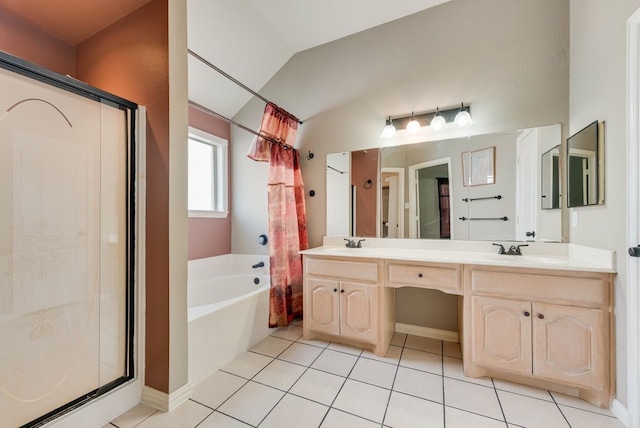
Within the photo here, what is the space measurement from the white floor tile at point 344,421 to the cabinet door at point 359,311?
684 millimetres

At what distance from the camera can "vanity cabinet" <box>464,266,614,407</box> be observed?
1423 mm

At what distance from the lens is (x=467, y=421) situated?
1.36m

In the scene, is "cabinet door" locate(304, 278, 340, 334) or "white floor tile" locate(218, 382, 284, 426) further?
"cabinet door" locate(304, 278, 340, 334)

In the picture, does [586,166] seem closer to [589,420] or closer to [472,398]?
[589,420]

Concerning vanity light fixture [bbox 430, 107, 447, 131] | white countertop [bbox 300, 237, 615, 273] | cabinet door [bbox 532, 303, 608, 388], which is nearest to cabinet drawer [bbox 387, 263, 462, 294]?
white countertop [bbox 300, 237, 615, 273]

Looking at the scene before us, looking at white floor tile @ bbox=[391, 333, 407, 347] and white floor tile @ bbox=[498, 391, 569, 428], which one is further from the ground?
white floor tile @ bbox=[498, 391, 569, 428]

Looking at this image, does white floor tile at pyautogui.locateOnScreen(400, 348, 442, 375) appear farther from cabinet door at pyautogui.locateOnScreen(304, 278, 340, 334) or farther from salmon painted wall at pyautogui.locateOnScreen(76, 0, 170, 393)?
salmon painted wall at pyautogui.locateOnScreen(76, 0, 170, 393)

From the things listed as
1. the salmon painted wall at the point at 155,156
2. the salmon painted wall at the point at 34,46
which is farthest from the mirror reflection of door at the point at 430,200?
the salmon painted wall at the point at 34,46

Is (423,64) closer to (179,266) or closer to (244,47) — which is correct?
(244,47)

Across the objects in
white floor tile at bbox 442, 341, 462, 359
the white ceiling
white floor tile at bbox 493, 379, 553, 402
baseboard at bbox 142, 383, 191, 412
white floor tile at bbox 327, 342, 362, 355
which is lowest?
white floor tile at bbox 327, 342, 362, 355

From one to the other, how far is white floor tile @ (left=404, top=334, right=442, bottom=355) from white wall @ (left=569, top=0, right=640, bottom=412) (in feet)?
3.31

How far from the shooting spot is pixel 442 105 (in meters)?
2.28

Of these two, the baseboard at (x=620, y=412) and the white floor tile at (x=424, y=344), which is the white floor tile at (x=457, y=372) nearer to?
the white floor tile at (x=424, y=344)

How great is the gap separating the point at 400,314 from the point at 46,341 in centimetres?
246
